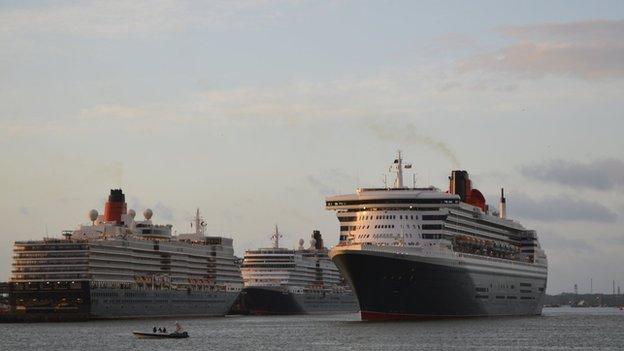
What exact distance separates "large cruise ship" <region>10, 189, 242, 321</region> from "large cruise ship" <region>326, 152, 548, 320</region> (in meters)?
43.5

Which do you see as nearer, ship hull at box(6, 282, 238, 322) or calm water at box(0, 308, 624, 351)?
calm water at box(0, 308, 624, 351)

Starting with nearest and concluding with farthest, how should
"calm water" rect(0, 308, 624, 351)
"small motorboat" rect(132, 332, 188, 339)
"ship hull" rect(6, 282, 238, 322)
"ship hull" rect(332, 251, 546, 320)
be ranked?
"calm water" rect(0, 308, 624, 351) < "small motorboat" rect(132, 332, 188, 339) < "ship hull" rect(332, 251, 546, 320) < "ship hull" rect(6, 282, 238, 322)

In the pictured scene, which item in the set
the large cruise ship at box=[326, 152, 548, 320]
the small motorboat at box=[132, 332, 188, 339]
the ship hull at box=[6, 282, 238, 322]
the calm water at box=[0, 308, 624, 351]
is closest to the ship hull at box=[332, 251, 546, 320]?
the large cruise ship at box=[326, 152, 548, 320]

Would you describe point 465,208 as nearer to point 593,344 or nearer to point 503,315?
point 503,315

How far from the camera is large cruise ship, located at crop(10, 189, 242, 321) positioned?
17138cm

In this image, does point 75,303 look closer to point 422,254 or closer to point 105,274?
point 105,274

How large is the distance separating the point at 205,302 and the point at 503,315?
58783mm

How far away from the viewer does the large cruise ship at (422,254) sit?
Result: 132 metres

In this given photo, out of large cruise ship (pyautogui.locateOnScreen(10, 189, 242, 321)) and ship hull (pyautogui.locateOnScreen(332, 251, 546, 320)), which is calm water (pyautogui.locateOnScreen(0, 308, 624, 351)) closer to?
ship hull (pyautogui.locateOnScreen(332, 251, 546, 320))

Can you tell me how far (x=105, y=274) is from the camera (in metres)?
176

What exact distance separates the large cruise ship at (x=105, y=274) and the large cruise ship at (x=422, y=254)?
143ft

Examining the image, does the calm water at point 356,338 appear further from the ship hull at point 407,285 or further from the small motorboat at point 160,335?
the ship hull at point 407,285

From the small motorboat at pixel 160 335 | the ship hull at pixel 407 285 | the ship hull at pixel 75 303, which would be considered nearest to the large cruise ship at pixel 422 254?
the ship hull at pixel 407 285

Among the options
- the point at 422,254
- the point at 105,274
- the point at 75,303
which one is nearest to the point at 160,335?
the point at 422,254
